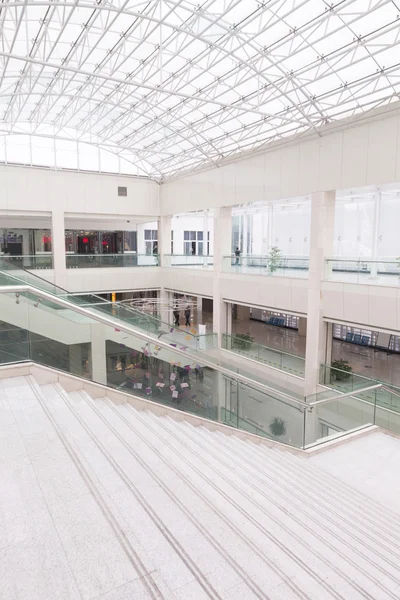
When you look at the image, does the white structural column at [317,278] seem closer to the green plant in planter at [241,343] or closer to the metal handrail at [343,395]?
the green plant in planter at [241,343]

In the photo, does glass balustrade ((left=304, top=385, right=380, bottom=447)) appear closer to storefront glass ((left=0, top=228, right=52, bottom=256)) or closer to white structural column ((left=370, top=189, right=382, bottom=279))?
white structural column ((left=370, top=189, right=382, bottom=279))

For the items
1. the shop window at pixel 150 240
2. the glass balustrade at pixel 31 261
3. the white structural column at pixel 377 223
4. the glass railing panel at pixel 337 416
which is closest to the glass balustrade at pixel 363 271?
the glass railing panel at pixel 337 416

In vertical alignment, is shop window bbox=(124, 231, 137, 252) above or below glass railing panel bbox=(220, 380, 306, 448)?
above

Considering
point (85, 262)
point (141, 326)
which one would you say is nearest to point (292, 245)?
point (85, 262)

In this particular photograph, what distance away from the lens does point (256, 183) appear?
62.7 ft

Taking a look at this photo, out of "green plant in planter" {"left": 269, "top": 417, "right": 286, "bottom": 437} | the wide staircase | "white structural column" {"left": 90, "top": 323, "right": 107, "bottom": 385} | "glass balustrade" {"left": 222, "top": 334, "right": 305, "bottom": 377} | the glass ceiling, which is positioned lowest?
"glass balustrade" {"left": 222, "top": 334, "right": 305, "bottom": 377}

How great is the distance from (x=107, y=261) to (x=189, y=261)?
16.1 feet

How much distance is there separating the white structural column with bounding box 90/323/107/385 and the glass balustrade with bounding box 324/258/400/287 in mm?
10382

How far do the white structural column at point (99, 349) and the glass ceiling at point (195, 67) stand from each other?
354 inches

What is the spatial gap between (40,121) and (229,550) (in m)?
23.2

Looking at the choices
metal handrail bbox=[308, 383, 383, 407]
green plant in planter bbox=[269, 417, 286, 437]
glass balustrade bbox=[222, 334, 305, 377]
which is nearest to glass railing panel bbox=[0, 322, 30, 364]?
green plant in planter bbox=[269, 417, 286, 437]

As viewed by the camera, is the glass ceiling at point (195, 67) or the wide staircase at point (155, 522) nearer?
the wide staircase at point (155, 522)

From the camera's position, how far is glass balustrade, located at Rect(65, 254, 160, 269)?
24.3 metres

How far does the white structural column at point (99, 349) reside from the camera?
668cm
